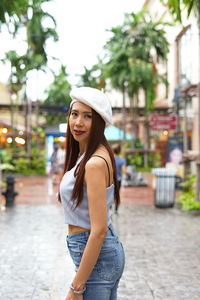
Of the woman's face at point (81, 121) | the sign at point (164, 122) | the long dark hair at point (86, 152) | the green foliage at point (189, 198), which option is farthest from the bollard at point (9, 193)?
the woman's face at point (81, 121)

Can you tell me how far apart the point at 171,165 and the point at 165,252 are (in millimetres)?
14521

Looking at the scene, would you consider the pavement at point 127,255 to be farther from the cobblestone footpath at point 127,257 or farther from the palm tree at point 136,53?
the palm tree at point 136,53

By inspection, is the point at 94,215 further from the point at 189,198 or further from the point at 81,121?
the point at 189,198

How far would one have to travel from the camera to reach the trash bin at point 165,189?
13820 mm

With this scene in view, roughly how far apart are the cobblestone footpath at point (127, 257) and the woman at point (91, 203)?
3.05m

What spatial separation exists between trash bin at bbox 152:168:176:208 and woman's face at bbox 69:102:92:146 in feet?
37.5

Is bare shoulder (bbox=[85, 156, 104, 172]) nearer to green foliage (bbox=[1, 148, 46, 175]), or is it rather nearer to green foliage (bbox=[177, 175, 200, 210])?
green foliage (bbox=[177, 175, 200, 210])

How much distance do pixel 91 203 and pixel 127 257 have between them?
5.27 metres

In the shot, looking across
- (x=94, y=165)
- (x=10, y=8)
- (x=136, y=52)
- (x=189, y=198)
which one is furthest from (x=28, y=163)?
(x=94, y=165)

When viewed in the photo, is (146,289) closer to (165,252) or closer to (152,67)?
(165,252)

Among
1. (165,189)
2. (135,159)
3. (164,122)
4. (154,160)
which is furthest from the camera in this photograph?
(154,160)

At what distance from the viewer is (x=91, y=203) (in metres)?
2.29

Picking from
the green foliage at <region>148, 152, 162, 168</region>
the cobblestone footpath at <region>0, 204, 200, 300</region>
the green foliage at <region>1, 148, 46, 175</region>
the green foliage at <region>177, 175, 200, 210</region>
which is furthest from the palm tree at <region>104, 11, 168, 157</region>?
the cobblestone footpath at <region>0, 204, 200, 300</region>

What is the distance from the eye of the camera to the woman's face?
2.50 metres
